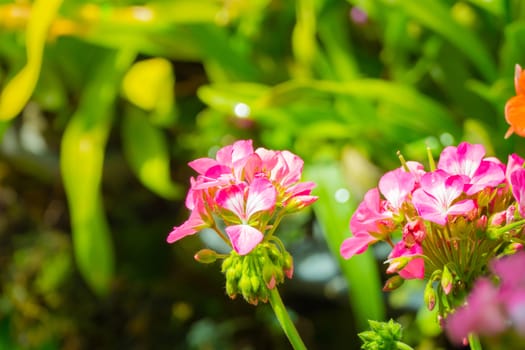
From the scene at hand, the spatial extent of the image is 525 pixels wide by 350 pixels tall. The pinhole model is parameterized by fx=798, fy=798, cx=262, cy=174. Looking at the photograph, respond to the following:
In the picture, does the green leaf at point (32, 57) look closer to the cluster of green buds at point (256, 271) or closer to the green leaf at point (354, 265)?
the green leaf at point (354, 265)

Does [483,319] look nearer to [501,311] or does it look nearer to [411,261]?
[501,311]

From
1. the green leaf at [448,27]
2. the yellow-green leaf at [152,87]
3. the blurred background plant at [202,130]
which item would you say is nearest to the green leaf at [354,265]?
the blurred background plant at [202,130]

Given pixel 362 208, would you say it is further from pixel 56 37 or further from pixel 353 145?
pixel 56 37

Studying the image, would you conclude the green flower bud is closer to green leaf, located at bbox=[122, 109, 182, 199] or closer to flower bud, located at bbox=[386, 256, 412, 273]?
flower bud, located at bbox=[386, 256, 412, 273]

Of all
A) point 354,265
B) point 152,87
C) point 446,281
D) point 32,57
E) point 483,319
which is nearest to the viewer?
point 483,319

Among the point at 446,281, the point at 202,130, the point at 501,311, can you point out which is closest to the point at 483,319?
the point at 501,311

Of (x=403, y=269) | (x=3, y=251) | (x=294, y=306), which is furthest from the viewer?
(x=3, y=251)

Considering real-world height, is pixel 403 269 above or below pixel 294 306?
above

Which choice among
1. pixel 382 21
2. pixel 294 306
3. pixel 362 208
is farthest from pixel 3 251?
pixel 362 208
